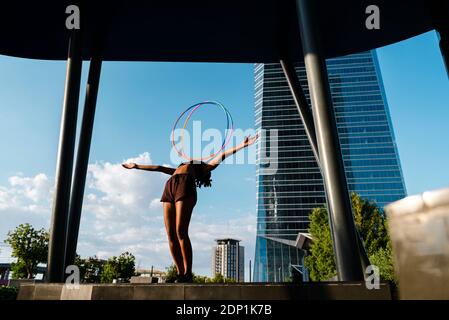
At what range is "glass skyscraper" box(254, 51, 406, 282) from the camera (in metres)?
96.4

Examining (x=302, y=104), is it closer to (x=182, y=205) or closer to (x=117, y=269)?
(x=182, y=205)

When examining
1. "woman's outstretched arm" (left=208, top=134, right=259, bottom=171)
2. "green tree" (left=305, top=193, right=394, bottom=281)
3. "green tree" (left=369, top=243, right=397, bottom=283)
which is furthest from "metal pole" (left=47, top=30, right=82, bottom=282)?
"green tree" (left=305, top=193, right=394, bottom=281)

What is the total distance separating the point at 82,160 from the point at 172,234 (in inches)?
193

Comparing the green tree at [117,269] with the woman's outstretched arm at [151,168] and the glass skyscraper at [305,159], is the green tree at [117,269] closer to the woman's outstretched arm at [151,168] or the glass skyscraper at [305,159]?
the glass skyscraper at [305,159]

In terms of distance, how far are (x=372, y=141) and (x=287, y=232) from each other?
4959 cm

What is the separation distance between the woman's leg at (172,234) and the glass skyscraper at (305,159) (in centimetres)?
8493

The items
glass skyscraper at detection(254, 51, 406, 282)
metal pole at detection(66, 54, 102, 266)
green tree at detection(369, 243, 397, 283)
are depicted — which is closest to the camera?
metal pole at detection(66, 54, 102, 266)

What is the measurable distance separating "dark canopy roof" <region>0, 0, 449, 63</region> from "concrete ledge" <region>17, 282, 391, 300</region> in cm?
793

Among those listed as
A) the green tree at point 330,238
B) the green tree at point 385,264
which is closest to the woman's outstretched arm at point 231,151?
the green tree at point 385,264

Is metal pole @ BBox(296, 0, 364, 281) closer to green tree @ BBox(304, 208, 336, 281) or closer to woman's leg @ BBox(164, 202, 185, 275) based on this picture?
woman's leg @ BBox(164, 202, 185, 275)

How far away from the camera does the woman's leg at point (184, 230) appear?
480 cm

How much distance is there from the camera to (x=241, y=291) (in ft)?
12.3

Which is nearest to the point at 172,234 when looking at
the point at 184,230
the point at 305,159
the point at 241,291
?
the point at 184,230
